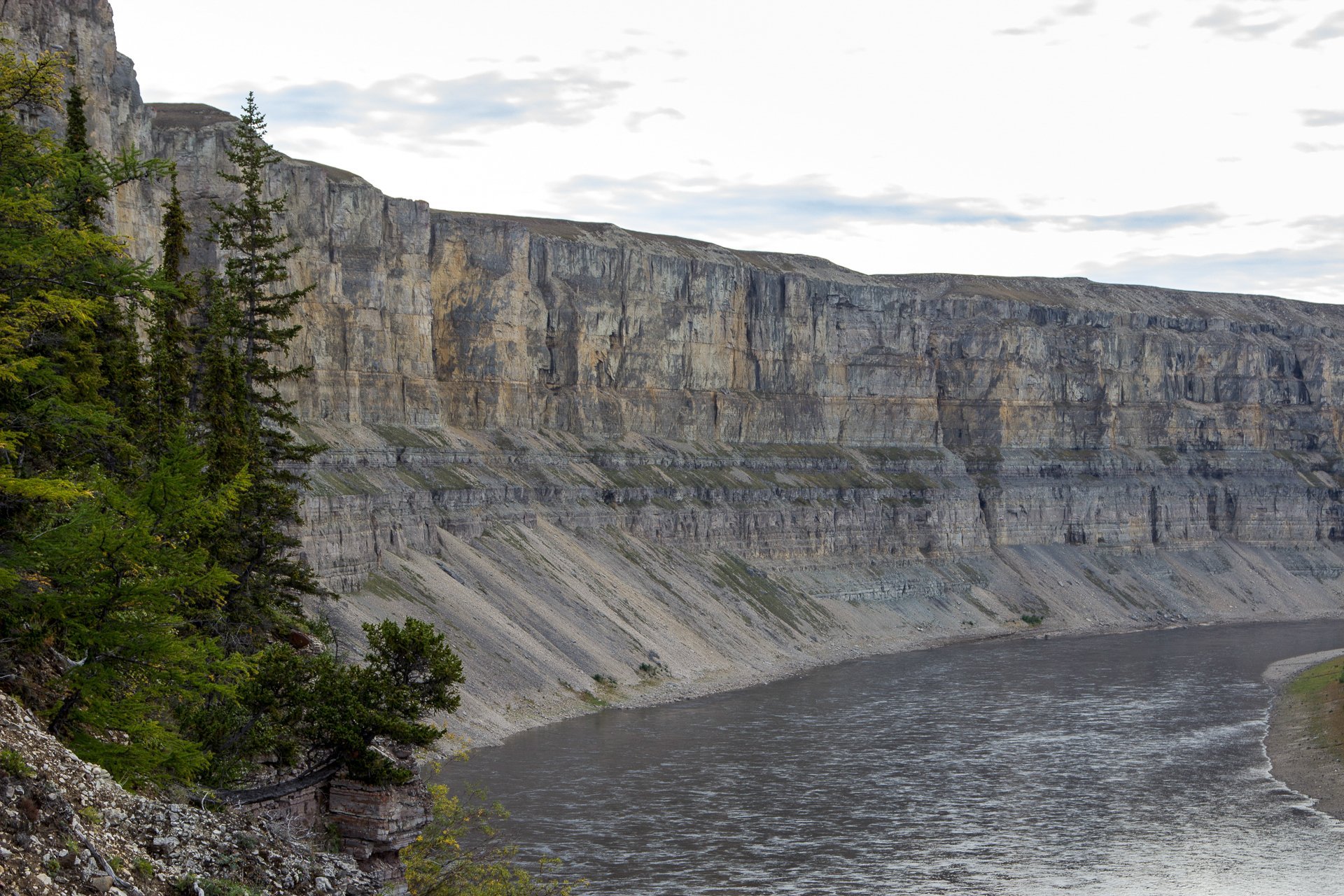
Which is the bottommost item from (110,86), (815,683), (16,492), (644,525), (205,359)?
(815,683)

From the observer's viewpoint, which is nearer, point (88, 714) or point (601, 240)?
point (88, 714)

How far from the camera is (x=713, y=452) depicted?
15125 centimetres

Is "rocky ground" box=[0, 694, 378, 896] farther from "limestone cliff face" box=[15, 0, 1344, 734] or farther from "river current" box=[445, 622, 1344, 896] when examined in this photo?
"limestone cliff face" box=[15, 0, 1344, 734]

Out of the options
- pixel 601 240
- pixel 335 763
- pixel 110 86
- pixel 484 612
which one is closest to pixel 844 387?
pixel 601 240

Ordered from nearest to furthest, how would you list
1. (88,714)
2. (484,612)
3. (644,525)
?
1. (88,714)
2. (484,612)
3. (644,525)

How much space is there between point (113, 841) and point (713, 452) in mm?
131298

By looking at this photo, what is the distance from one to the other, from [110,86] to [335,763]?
6377 centimetres

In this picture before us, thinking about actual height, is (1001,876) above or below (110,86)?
below

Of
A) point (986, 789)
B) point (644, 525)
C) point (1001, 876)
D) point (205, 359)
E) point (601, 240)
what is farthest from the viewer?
point (601, 240)

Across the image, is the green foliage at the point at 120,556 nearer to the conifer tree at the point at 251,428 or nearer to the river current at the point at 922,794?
the conifer tree at the point at 251,428

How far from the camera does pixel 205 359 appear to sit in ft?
133

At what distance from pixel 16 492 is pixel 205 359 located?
17051mm

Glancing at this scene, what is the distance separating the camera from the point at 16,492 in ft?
78.9

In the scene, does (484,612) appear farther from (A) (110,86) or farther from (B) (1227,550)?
(B) (1227,550)
